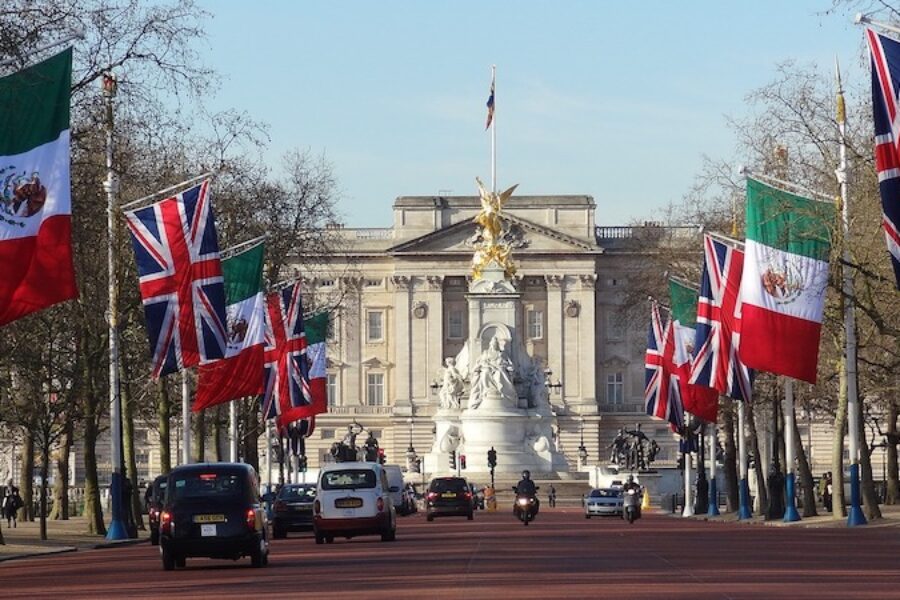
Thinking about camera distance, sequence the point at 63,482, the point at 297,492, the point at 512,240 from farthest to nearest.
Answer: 1. the point at 512,240
2. the point at 63,482
3. the point at 297,492

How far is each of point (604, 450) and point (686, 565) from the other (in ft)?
470

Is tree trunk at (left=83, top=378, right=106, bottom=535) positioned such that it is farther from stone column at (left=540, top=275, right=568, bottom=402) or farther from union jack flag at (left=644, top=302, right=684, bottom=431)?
stone column at (left=540, top=275, right=568, bottom=402)

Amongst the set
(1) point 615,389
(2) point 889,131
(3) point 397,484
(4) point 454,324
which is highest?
(4) point 454,324

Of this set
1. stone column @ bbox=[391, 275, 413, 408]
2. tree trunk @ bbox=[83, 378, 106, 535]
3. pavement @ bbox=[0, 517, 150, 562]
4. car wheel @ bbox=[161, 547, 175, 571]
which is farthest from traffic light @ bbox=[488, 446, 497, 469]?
stone column @ bbox=[391, 275, 413, 408]

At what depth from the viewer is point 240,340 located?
5800 cm

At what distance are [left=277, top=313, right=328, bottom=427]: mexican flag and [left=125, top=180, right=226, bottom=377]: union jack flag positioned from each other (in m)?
16.0

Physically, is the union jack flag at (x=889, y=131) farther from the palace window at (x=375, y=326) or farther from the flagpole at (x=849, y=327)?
the palace window at (x=375, y=326)

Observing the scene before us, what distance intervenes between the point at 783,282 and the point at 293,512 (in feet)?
54.3

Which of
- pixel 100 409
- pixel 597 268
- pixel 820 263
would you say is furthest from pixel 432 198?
pixel 820 263

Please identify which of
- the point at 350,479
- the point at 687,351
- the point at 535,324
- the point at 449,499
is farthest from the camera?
the point at 535,324

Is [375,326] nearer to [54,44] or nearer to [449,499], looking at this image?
[449,499]

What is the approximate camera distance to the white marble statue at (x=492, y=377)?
118 metres

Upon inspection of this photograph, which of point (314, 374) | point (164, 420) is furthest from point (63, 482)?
point (314, 374)

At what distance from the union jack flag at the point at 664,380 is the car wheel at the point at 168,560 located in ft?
128
